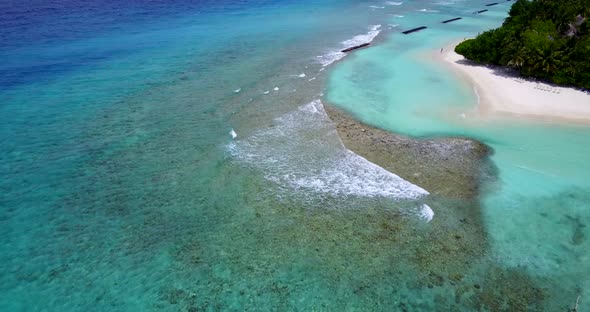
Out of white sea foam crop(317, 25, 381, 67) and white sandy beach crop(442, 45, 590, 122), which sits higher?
white sea foam crop(317, 25, 381, 67)

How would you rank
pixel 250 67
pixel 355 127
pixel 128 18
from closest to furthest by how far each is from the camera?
pixel 355 127
pixel 250 67
pixel 128 18

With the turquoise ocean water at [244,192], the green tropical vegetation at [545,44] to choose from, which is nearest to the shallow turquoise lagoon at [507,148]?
the turquoise ocean water at [244,192]

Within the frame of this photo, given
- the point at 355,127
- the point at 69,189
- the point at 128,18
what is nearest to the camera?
the point at 69,189

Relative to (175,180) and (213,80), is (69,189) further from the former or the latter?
(213,80)

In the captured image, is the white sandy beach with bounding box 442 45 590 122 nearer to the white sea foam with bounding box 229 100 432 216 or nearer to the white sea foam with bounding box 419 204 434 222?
the white sea foam with bounding box 229 100 432 216

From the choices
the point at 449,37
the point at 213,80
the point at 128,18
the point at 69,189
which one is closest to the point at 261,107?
the point at 213,80

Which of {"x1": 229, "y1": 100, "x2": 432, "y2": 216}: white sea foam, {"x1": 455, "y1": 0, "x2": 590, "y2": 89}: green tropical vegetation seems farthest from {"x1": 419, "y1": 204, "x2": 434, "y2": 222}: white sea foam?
{"x1": 455, "y1": 0, "x2": 590, "y2": 89}: green tropical vegetation

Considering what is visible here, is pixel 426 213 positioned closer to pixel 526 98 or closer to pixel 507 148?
pixel 507 148
